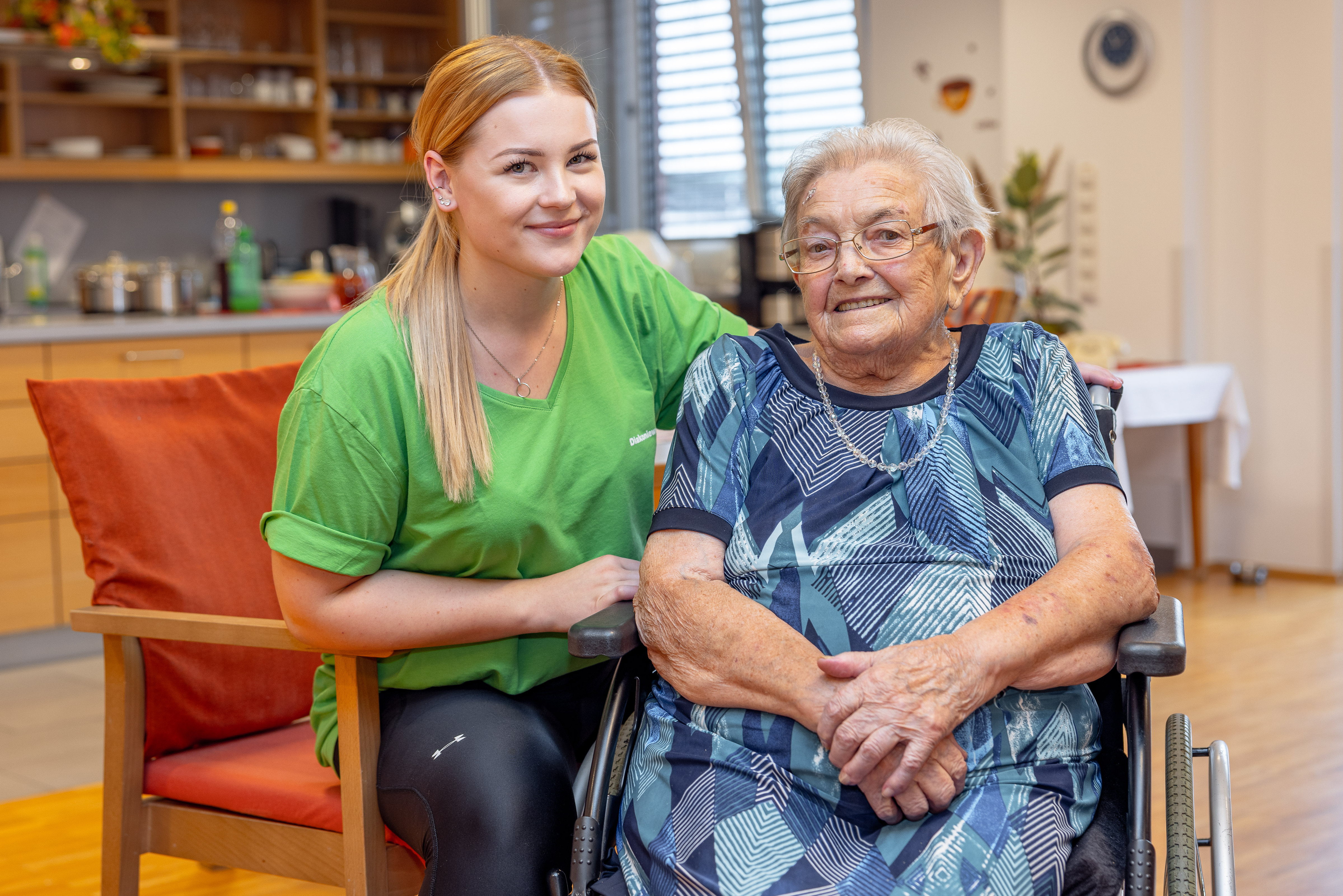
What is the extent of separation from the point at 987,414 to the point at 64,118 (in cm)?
535

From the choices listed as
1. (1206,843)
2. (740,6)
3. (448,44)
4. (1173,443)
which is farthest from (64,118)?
(1206,843)

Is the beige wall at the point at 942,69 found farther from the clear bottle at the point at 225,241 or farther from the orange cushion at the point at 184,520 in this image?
the orange cushion at the point at 184,520

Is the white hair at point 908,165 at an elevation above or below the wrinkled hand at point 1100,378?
above

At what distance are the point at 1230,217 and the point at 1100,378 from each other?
134 inches

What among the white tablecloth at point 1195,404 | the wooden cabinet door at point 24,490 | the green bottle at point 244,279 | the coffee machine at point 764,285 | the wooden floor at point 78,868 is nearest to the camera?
the wooden floor at point 78,868

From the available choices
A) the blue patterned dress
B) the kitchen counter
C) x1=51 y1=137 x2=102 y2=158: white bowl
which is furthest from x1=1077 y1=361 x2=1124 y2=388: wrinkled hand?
x1=51 y1=137 x2=102 y2=158: white bowl

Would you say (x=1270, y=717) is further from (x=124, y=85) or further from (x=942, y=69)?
(x=124, y=85)

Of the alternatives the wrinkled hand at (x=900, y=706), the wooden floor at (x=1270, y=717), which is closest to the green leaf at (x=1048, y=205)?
the wooden floor at (x=1270, y=717)

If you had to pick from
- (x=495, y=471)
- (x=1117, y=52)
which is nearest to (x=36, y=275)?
(x=1117, y=52)

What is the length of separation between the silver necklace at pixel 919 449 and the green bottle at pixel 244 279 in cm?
382

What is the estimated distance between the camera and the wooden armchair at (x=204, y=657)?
61.9 inches

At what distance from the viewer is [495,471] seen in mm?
1531

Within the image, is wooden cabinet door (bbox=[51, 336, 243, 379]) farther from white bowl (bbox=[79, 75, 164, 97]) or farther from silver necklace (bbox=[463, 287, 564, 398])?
silver necklace (bbox=[463, 287, 564, 398])

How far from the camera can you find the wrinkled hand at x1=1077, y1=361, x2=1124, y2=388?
174cm
